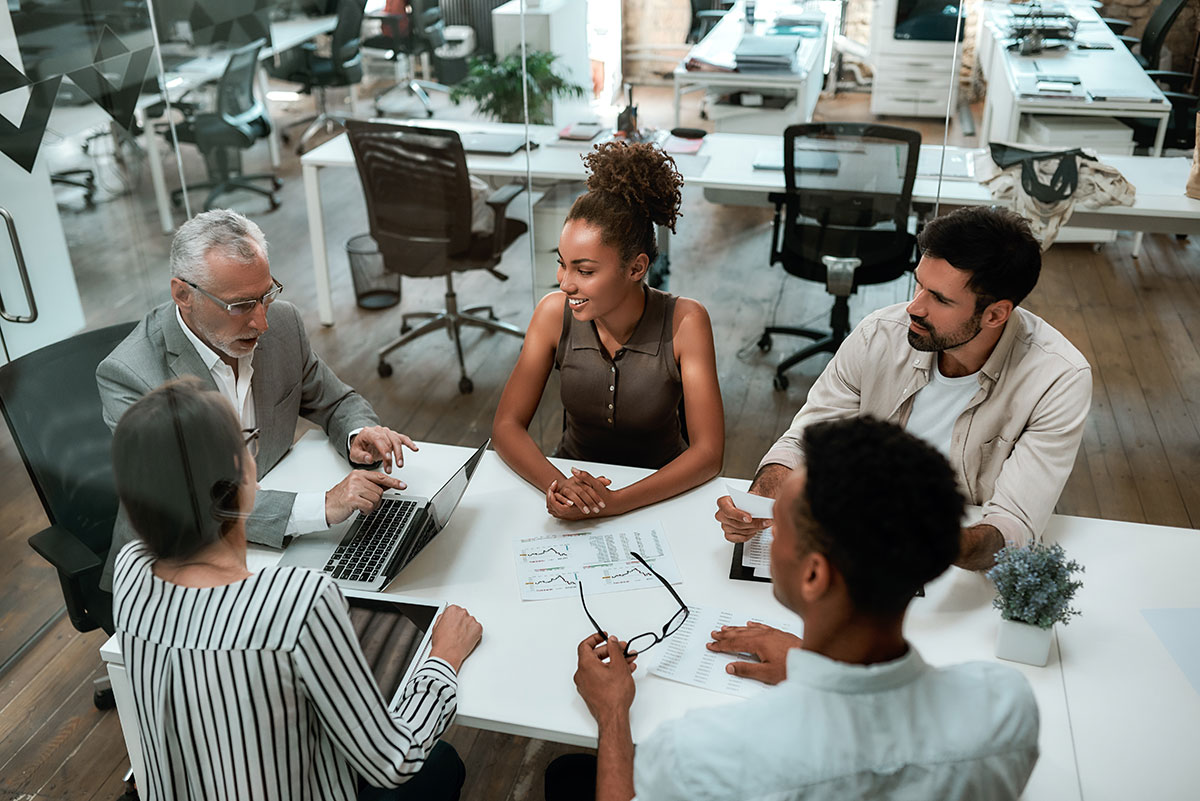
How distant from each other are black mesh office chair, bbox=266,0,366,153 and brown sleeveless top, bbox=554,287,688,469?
168cm

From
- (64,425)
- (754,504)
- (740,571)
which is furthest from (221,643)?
(64,425)

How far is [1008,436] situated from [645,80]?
2.01 m

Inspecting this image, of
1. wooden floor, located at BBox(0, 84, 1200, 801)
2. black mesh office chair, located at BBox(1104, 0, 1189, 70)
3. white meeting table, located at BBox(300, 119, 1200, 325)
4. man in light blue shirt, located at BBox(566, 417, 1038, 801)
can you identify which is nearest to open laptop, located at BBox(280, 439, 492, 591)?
wooden floor, located at BBox(0, 84, 1200, 801)

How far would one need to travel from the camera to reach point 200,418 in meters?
1.28

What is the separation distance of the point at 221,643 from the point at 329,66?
2.71m

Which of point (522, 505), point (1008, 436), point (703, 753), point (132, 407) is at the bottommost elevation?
point (522, 505)

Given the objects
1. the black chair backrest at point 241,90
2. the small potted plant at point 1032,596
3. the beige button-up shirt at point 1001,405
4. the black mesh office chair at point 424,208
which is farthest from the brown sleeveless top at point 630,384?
the black chair backrest at point 241,90

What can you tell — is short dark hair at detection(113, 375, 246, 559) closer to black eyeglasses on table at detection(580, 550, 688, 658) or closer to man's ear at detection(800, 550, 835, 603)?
black eyeglasses on table at detection(580, 550, 688, 658)

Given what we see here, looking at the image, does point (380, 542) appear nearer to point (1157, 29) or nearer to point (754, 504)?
point (754, 504)

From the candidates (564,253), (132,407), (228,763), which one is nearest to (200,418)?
(132,407)

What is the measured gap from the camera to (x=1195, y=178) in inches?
125

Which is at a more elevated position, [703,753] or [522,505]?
[703,753]

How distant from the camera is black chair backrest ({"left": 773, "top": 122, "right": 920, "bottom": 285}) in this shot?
Answer: 3.42 m

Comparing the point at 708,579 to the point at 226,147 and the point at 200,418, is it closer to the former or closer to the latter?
the point at 200,418
